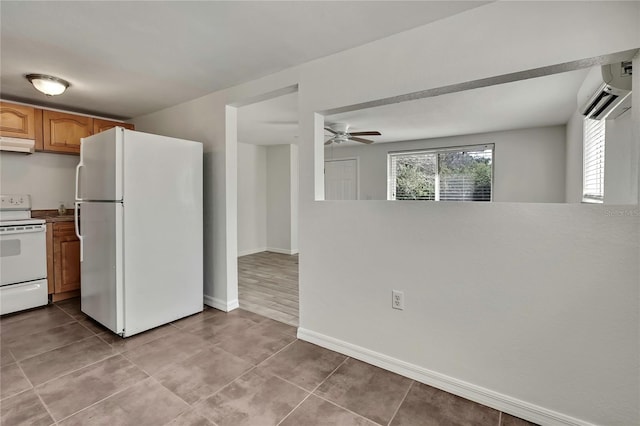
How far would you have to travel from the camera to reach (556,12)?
58.0 inches

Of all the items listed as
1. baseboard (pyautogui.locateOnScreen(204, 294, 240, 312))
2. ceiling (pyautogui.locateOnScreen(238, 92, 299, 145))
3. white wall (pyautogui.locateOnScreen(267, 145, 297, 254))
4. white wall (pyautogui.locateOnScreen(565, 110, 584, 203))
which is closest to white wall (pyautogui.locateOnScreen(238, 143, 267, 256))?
white wall (pyautogui.locateOnScreen(267, 145, 297, 254))

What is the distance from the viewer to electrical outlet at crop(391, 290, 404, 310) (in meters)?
2.03

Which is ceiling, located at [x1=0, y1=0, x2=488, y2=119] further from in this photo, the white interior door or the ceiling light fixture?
the white interior door

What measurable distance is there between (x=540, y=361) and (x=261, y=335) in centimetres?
200

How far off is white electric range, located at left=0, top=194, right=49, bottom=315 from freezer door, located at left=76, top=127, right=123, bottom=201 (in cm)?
72

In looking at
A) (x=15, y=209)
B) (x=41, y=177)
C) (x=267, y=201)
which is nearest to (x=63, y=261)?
(x=15, y=209)

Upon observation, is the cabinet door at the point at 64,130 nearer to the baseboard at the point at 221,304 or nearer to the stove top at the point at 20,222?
the stove top at the point at 20,222

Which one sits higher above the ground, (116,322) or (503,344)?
(503,344)

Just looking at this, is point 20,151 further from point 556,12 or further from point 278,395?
point 556,12

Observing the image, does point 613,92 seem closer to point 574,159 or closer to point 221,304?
point 574,159

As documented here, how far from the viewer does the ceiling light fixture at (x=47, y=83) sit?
8.63 feet

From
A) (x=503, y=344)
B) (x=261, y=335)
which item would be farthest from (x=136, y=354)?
Result: (x=503, y=344)

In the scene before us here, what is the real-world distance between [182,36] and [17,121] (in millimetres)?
2638

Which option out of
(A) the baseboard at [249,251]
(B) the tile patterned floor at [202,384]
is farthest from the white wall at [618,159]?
(A) the baseboard at [249,251]
